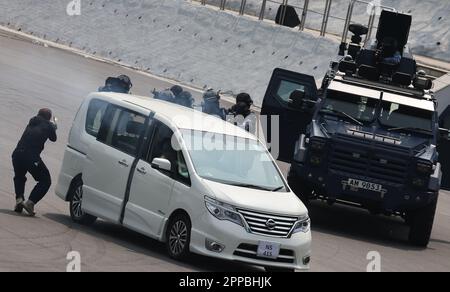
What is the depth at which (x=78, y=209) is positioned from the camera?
16.3 meters

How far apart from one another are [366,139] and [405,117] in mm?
1019

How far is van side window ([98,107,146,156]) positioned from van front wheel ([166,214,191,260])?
55.6 inches

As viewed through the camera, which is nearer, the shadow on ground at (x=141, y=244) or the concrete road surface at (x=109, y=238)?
the concrete road surface at (x=109, y=238)

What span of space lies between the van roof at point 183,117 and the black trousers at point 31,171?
1.28 meters

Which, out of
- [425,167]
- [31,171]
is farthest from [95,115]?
[425,167]

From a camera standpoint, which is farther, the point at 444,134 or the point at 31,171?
the point at 444,134

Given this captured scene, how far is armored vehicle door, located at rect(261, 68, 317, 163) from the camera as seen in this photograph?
2006cm

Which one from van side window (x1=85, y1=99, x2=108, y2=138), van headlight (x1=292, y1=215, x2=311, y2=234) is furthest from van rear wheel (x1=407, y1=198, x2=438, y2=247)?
van side window (x1=85, y1=99, x2=108, y2=138)

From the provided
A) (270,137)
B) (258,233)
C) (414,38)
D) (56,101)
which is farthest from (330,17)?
(258,233)

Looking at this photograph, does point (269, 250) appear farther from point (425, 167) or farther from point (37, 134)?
point (425, 167)

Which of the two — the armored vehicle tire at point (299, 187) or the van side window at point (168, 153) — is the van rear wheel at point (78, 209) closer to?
the van side window at point (168, 153)

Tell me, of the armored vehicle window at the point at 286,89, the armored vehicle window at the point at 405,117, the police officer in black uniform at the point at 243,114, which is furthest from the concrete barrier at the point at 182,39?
the police officer in black uniform at the point at 243,114

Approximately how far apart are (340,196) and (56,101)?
12691 mm

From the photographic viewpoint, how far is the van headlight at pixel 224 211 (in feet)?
45.3
